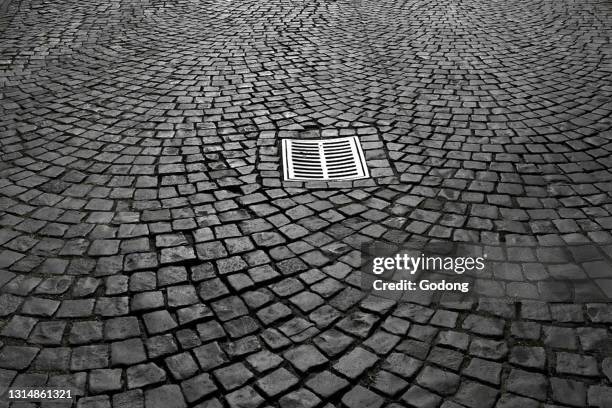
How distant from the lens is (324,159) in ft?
16.5

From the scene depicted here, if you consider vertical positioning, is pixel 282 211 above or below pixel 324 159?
below

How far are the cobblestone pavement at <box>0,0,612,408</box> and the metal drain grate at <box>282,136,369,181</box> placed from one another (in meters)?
0.16

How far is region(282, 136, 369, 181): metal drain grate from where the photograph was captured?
15.7 ft

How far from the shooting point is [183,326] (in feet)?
10.5

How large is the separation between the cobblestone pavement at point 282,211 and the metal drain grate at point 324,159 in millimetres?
162

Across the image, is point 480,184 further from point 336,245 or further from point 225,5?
point 225,5

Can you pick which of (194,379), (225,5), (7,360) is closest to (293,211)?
(194,379)

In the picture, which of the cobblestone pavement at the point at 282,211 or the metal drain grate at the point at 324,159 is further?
the metal drain grate at the point at 324,159

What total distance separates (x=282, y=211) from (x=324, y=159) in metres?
1.01

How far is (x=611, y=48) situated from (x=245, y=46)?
19.6 ft

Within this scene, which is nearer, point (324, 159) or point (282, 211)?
point (282, 211)

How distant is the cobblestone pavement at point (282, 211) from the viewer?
2904 mm

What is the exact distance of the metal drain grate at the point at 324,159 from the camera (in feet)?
15.7

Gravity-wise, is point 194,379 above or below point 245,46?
below
